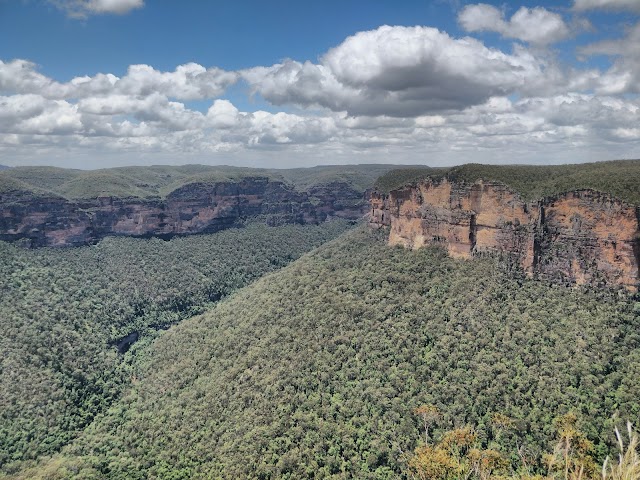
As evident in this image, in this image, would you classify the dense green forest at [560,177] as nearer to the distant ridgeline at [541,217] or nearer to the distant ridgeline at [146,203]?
the distant ridgeline at [541,217]

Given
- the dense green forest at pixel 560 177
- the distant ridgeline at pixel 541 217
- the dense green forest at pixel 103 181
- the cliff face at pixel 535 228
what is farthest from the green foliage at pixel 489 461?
the dense green forest at pixel 103 181

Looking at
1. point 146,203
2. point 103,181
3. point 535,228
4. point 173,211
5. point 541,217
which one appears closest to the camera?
point 541,217

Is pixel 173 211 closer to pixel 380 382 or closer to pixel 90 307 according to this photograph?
pixel 90 307

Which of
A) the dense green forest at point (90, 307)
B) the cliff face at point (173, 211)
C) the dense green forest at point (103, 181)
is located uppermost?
the dense green forest at point (103, 181)

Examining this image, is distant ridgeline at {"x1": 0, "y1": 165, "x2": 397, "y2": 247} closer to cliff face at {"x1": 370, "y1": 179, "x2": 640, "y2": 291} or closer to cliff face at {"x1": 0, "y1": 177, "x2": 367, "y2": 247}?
cliff face at {"x1": 0, "y1": 177, "x2": 367, "y2": 247}

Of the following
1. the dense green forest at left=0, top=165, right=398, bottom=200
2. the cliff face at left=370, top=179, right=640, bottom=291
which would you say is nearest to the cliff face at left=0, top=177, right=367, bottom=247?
the dense green forest at left=0, top=165, right=398, bottom=200

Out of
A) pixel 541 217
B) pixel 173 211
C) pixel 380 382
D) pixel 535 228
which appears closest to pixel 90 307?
pixel 173 211
